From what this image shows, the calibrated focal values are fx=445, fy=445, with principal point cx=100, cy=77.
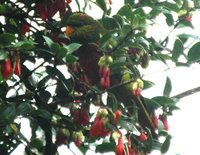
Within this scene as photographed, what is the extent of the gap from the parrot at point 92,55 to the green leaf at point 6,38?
0.57 metres

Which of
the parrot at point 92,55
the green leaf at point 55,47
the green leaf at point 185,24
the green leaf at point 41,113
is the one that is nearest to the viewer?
the green leaf at point 55,47

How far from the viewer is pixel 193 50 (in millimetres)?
1526

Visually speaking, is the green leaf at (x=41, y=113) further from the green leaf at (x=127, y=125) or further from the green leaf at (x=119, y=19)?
the green leaf at (x=119, y=19)

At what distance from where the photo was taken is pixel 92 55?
7.18 feet

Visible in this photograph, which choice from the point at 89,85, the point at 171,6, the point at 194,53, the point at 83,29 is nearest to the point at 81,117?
the point at 89,85

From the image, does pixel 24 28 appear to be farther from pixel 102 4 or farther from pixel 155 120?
pixel 155 120

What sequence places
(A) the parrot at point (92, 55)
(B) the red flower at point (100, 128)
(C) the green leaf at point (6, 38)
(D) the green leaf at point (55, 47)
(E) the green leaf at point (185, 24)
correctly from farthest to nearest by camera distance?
(A) the parrot at point (92, 55), (E) the green leaf at point (185, 24), (B) the red flower at point (100, 128), (D) the green leaf at point (55, 47), (C) the green leaf at point (6, 38)

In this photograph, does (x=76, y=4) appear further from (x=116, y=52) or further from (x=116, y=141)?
(x=116, y=141)

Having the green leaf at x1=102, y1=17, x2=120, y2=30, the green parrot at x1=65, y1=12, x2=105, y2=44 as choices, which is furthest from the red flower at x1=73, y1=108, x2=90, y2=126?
the green parrot at x1=65, y1=12, x2=105, y2=44

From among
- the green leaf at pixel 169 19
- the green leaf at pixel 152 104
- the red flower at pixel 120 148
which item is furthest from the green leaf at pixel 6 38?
the green leaf at pixel 169 19

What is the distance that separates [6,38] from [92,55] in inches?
37.3

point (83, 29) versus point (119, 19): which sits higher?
point (83, 29)

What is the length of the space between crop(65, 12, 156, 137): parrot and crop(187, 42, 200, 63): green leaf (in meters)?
0.38

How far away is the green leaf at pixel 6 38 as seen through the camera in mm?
1256
